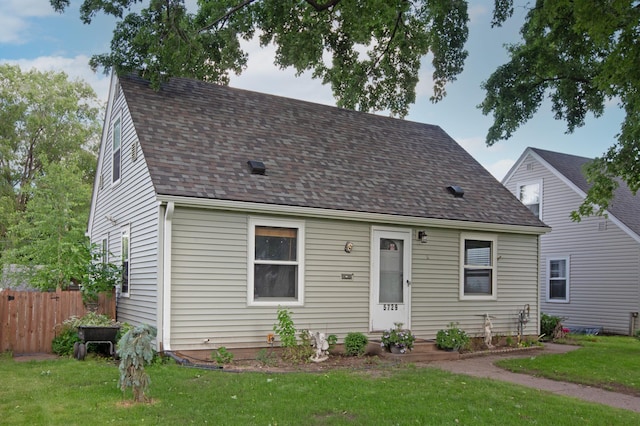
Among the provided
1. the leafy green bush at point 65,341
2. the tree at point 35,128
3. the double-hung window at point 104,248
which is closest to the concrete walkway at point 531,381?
the leafy green bush at point 65,341

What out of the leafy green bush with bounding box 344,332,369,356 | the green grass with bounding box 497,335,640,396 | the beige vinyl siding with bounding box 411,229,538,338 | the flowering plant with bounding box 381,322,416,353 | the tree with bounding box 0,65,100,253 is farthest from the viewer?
the tree with bounding box 0,65,100,253

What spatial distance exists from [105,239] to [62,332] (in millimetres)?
4025

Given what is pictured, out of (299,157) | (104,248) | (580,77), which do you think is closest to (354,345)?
(299,157)

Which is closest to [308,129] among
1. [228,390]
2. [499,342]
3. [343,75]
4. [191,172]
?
[343,75]

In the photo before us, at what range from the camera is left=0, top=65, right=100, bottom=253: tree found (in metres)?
33.0

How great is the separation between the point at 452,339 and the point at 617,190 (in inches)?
453

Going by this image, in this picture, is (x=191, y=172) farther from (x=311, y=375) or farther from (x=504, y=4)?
(x=504, y=4)

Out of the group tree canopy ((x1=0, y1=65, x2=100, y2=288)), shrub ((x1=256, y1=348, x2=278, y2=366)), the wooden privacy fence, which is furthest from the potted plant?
tree canopy ((x1=0, y1=65, x2=100, y2=288))

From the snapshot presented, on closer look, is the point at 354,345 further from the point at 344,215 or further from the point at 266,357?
the point at 344,215

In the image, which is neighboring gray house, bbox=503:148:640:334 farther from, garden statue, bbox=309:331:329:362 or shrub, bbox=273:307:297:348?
shrub, bbox=273:307:297:348

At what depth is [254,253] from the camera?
10.3 meters

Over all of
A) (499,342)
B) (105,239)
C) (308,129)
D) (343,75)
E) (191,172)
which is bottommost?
(499,342)

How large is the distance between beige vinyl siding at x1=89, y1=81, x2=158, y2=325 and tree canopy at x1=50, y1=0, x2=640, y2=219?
1800 millimetres

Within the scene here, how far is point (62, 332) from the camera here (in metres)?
10.6
